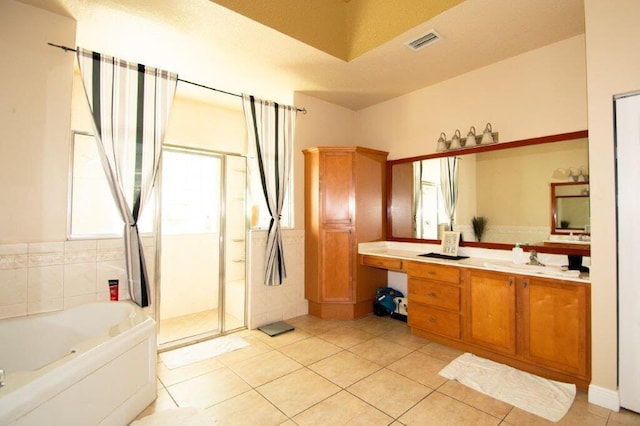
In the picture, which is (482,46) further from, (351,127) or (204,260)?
(204,260)

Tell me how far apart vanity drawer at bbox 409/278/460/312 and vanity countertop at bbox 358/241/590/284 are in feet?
0.77

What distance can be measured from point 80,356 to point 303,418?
1331 mm

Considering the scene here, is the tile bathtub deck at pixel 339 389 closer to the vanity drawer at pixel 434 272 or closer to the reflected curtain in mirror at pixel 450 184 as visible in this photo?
the vanity drawer at pixel 434 272

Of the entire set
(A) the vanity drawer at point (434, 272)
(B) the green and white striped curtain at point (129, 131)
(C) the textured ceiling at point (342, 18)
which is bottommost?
(A) the vanity drawer at point (434, 272)

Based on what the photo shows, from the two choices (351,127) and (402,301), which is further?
(351,127)

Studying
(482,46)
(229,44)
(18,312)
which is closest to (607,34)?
(482,46)

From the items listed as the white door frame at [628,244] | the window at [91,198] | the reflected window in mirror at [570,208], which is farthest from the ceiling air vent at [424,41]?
the window at [91,198]

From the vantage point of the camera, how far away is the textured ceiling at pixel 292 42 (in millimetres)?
2291

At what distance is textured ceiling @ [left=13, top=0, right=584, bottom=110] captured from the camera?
2291 millimetres

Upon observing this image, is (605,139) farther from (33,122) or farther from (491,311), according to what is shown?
(33,122)

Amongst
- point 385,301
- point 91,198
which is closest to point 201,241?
point 91,198

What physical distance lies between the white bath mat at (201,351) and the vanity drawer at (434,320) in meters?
1.78

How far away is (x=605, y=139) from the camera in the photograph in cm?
203

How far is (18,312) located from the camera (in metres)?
2.17
